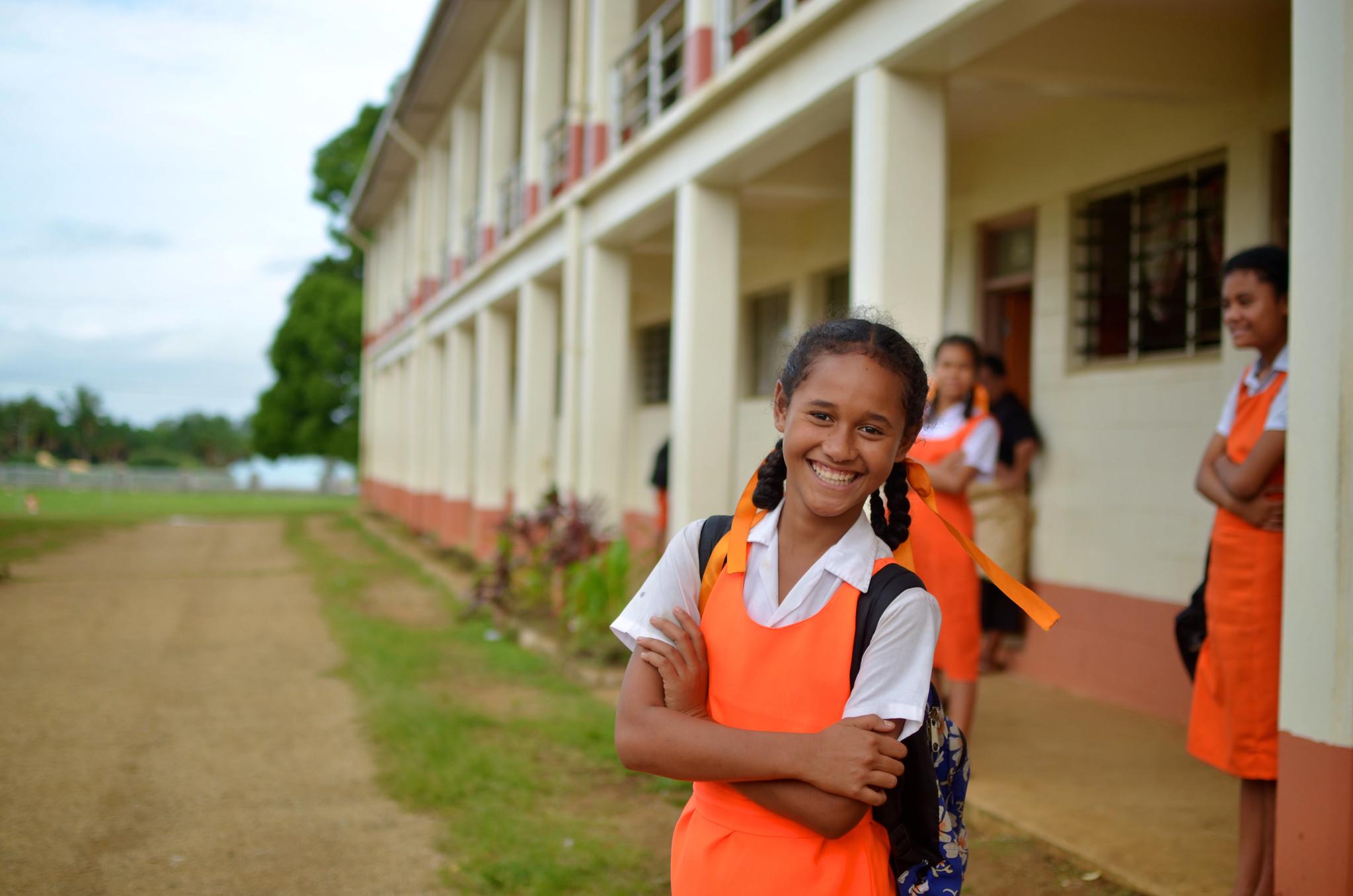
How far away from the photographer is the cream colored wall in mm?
5887

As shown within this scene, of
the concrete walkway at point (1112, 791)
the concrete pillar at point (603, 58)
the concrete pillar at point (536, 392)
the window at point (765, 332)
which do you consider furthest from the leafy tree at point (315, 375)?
the concrete walkway at point (1112, 791)

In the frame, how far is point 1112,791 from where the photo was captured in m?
4.83

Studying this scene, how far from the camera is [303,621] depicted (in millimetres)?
10297

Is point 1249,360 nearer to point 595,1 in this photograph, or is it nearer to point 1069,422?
point 1069,422

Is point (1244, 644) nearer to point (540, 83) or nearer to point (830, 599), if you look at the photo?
point (830, 599)

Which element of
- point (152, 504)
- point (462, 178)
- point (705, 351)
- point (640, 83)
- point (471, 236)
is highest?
point (462, 178)

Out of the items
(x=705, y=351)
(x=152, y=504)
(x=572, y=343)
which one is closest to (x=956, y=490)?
(x=705, y=351)

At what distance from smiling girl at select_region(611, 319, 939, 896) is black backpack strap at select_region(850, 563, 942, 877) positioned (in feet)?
0.05

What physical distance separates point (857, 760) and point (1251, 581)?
2.21 metres

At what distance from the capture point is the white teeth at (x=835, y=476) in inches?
73.7

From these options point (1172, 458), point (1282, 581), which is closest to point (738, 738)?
point (1282, 581)

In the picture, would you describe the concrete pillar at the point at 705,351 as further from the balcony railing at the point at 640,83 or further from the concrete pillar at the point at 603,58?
the concrete pillar at the point at 603,58

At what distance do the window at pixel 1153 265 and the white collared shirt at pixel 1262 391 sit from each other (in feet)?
8.67

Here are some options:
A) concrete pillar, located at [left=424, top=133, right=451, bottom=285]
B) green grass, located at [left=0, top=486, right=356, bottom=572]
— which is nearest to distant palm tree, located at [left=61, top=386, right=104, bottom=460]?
green grass, located at [left=0, top=486, right=356, bottom=572]
